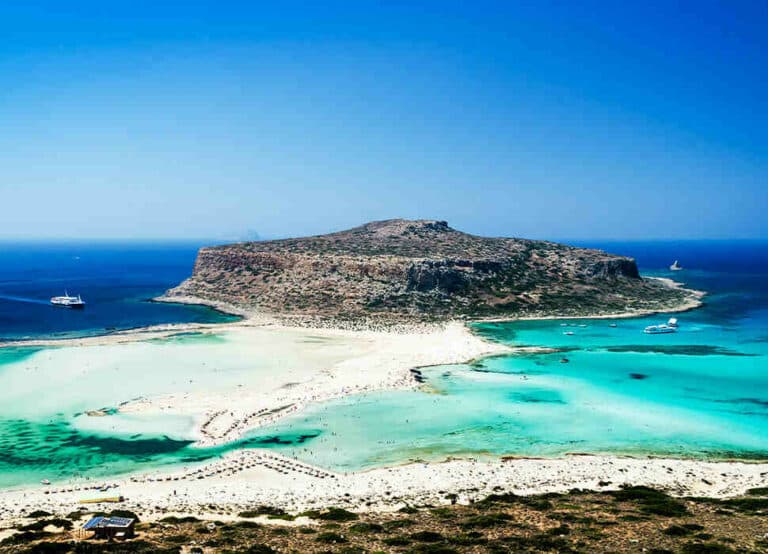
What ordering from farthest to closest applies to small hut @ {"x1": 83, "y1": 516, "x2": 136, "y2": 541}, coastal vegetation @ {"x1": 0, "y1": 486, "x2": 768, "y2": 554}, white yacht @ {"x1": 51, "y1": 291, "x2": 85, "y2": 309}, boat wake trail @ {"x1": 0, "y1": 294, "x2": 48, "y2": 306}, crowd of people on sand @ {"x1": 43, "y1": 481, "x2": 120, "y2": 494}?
boat wake trail @ {"x1": 0, "y1": 294, "x2": 48, "y2": 306}
white yacht @ {"x1": 51, "y1": 291, "x2": 85, "y2": 309}
crowd of people on sand @ {"x1": 43, "y1": 481, "x2": 120, "y2": 494}
small hut @ {"x1": 83, "y1": 516, "x2": 136, "y2": 541}
coastal vegetation @ {"x1": 0, "y1": 486, "x2": 768, "y2": 554}

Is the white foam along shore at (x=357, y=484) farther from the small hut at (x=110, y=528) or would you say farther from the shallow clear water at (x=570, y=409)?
the small hut at (x=110, y=528)

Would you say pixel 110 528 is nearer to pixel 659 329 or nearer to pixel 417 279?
pixel 659 329

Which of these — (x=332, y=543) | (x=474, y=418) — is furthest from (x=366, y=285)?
(x=332, y=543)

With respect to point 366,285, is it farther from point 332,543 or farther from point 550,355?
point 332,543

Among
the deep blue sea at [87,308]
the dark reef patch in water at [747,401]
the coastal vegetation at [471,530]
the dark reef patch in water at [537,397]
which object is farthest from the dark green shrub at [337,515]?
the deep blue sea at [87,308]

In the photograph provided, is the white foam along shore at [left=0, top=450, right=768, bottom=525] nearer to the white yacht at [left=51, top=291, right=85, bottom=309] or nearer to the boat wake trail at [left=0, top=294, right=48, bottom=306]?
the white yacht at [left=51, top=291, right=85, bottom=309]

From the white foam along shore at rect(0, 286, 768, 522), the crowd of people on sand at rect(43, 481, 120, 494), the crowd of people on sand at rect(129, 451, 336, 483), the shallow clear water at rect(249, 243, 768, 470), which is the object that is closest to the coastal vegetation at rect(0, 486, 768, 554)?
the white foam along shore at rect(0, 286, 768, 522)

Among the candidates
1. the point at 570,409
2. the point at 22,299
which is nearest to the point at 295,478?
the point at 570,409
